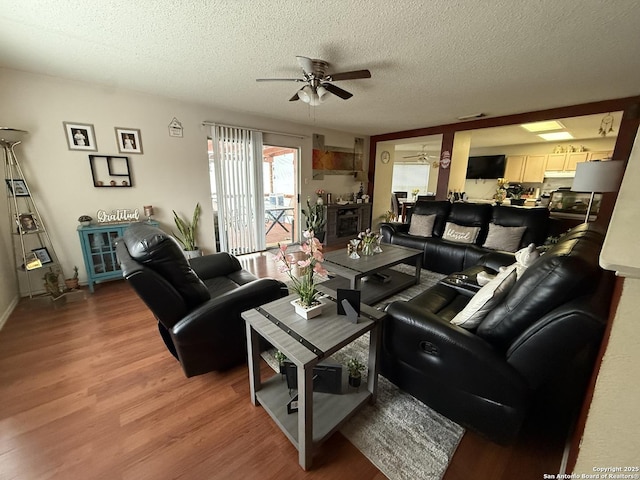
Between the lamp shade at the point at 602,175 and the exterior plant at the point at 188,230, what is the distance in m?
4.83

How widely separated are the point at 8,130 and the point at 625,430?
424cm

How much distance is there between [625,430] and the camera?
0.57 m

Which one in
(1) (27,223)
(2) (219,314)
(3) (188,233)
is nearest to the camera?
(2) (219,314)

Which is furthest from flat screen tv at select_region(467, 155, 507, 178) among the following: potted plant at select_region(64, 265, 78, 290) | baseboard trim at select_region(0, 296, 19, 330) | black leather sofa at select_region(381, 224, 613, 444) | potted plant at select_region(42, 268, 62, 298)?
baseboard trim at select_region(0, 296, 19, 330)

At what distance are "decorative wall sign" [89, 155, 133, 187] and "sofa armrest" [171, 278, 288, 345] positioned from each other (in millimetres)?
2636

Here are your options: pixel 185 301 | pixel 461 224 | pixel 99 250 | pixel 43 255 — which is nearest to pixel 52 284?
pixel 43 255

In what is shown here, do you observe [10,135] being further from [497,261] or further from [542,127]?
[542,127]

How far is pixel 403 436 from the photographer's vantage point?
1.29 m

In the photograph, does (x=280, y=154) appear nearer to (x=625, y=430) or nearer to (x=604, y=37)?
(x=604, y=37)

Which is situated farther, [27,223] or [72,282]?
[72,282]

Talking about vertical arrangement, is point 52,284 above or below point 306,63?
below

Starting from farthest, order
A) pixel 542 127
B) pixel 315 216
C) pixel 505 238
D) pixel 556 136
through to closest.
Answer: pixel 556 136, pixel 315 216, pixel 542 127, pixel 505 238

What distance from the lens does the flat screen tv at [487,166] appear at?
668 centimetres

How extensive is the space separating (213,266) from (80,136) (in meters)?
2.25
